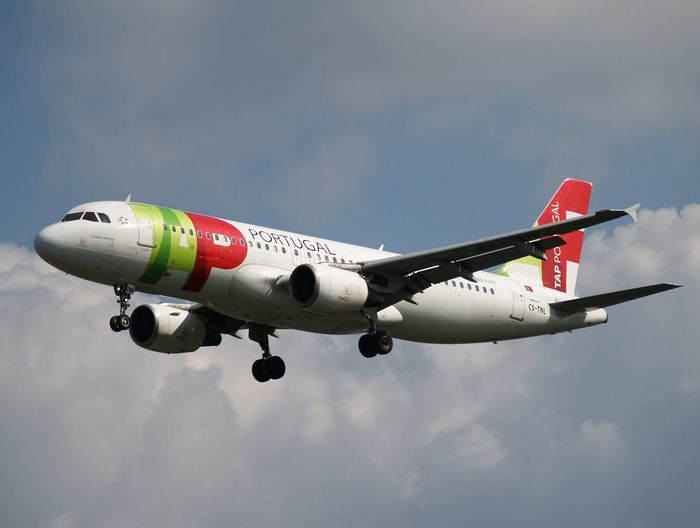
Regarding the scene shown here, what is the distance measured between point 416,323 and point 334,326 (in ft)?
11.9

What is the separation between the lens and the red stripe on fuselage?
125ft

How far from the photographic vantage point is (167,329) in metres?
44.4

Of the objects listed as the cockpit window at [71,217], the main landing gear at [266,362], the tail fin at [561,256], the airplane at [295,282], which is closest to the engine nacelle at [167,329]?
the airplane at [295,282]

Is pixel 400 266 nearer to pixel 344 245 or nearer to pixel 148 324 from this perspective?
pixel 344 245

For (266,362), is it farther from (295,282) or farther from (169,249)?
(169,249)

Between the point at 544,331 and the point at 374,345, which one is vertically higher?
the point at 544,331

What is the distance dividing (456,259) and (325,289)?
491 centimetres

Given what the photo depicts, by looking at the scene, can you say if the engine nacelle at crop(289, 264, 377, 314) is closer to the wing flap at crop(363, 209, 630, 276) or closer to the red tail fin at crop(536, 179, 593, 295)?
the wing flap at crop(363, 209, 630, 276)

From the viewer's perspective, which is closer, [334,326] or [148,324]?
[334,326]

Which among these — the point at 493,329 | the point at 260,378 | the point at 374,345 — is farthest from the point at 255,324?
the point at 493,329

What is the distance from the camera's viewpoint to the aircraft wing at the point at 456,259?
37300mm

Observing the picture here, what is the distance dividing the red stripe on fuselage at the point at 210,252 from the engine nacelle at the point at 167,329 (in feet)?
20.6

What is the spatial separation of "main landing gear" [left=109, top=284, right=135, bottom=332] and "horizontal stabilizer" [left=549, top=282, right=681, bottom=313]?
58.4ft

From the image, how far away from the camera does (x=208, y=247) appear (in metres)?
38.3
